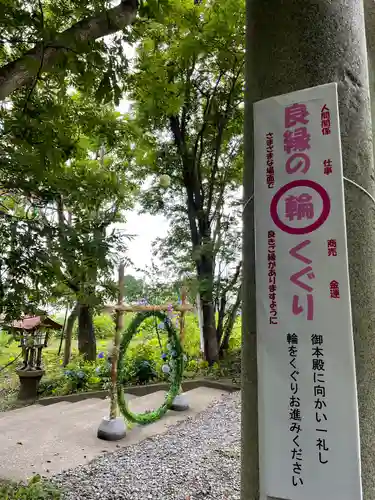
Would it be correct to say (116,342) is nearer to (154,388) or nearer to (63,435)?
(63,435)

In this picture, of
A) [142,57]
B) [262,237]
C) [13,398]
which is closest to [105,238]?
[262,237]

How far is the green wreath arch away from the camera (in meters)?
3.24

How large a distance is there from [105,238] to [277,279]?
1097 mm

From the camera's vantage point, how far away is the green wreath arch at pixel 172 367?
324cm

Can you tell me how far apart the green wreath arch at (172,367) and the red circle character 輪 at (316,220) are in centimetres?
255

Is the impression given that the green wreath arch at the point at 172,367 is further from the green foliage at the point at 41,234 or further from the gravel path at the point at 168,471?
the green foliage at the point at 41,234

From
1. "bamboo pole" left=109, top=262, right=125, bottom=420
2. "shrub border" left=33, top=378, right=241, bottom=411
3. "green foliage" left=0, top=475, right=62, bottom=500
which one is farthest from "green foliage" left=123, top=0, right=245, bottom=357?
"green foliage" left=0, top=475, right=62, bottom=500

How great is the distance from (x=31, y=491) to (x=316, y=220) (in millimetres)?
2078

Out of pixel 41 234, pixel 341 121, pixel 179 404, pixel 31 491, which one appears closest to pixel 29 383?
pixel 179 404

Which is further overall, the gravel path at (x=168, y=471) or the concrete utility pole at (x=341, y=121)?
the gravel path at (x=168, y=471)

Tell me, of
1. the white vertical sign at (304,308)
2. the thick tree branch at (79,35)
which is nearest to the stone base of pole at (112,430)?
the white vertical sign at (304,308)

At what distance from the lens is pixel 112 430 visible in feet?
10.3

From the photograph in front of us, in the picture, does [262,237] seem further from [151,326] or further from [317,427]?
[151,326]

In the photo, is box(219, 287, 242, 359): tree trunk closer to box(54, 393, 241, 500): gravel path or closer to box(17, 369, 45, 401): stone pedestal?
box(54, 393, 241, 500): gravel path
